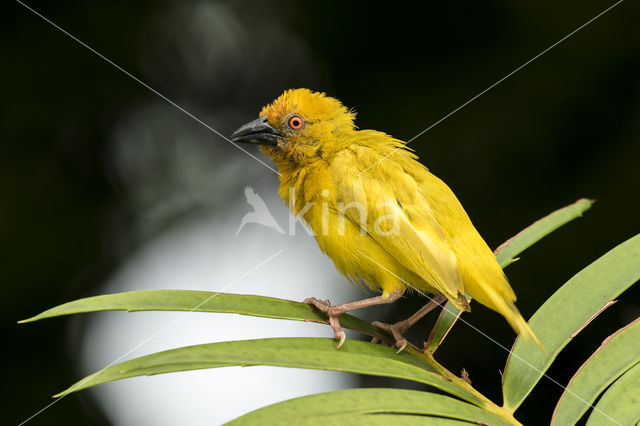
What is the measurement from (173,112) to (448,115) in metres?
1.71

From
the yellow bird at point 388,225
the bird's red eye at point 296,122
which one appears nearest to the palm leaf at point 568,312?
the yellow bird at point 388,225

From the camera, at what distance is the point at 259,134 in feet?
7.95

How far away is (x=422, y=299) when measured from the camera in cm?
348

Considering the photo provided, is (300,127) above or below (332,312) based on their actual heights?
above

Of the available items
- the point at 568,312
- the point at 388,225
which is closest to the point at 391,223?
the point at 388,225

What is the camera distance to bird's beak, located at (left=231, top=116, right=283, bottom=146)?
94.3 inches

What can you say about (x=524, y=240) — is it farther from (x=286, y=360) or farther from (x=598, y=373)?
(x=286, y=360)

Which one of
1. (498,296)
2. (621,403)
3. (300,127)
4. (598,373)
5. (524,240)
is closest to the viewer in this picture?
(621,403)

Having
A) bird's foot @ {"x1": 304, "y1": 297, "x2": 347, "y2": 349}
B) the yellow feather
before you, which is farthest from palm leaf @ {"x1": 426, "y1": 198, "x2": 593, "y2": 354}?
bird's foot @ {"x1": 304, "y1": 297, "x2": 347, "y2": 349}

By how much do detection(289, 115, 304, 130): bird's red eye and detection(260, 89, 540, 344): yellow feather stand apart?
0.45ft

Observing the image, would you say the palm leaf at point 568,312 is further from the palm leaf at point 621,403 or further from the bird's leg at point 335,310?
the bird's leg at point 335,310

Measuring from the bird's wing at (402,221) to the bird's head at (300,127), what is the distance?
0.75 ft

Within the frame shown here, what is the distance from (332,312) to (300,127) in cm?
91

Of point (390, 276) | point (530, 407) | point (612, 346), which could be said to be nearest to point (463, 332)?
point (530, 407)
